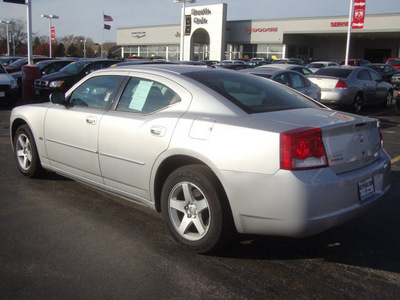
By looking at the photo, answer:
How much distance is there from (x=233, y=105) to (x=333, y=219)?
1.20m

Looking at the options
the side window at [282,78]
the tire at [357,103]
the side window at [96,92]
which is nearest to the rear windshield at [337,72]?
the tire at [357,103]

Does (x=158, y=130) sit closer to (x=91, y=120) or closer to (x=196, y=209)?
(x=196, y=209)

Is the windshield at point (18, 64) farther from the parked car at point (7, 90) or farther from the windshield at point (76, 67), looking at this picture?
the parked car at point (7, 90)

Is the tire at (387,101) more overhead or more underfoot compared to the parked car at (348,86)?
more underfoot

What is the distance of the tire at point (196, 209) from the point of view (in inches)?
124

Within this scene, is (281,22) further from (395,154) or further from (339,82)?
(395,154)

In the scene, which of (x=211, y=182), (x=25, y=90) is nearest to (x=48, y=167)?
Answer: (x=211, y=182)

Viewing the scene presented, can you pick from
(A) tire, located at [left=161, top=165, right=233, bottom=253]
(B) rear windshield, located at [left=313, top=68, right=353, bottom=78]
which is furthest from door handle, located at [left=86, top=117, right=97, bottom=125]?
(B) rear windshield, located at [left=313, top=68, right=353, bottom=78]

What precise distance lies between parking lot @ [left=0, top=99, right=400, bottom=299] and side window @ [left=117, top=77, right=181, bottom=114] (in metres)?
1.14

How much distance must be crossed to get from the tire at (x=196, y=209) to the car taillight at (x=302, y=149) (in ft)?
1.98

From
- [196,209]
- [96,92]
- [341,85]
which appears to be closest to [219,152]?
[196,209]

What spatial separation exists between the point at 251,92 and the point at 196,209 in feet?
4.11

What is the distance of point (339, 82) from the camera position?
12.1 metres

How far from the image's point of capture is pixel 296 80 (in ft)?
34.6
